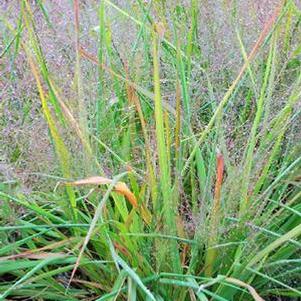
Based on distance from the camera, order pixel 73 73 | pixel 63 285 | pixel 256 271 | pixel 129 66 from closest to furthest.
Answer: pixel 256 271 → pixel 63 285 → pixel 73 73 → pixel 129 66

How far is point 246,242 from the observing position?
1.01 m

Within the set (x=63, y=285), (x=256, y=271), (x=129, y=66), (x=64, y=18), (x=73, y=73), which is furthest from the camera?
(x=64, y=18)

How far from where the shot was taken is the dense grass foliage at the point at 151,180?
102 cm

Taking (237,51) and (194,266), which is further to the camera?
(237,51)

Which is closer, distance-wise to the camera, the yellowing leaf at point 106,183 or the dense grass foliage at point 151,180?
the yellowing leaf at point 106,183

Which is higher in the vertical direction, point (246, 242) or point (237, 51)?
point (237, 51)

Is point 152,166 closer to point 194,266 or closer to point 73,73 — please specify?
point 194,266

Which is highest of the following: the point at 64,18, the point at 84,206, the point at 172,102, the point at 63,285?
the point at 64,18

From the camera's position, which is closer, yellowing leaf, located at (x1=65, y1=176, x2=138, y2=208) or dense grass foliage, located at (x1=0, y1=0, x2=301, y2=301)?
yellowing leaf, located at (x1=65, y1=176, x2=138, y2=208)

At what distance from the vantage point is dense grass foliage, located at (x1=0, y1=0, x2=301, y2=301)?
3.36ft

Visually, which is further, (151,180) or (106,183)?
(151,180)

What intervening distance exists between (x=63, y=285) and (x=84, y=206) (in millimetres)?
139

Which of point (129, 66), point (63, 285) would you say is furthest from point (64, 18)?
point (63, 285)

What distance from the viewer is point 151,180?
1040 mm
